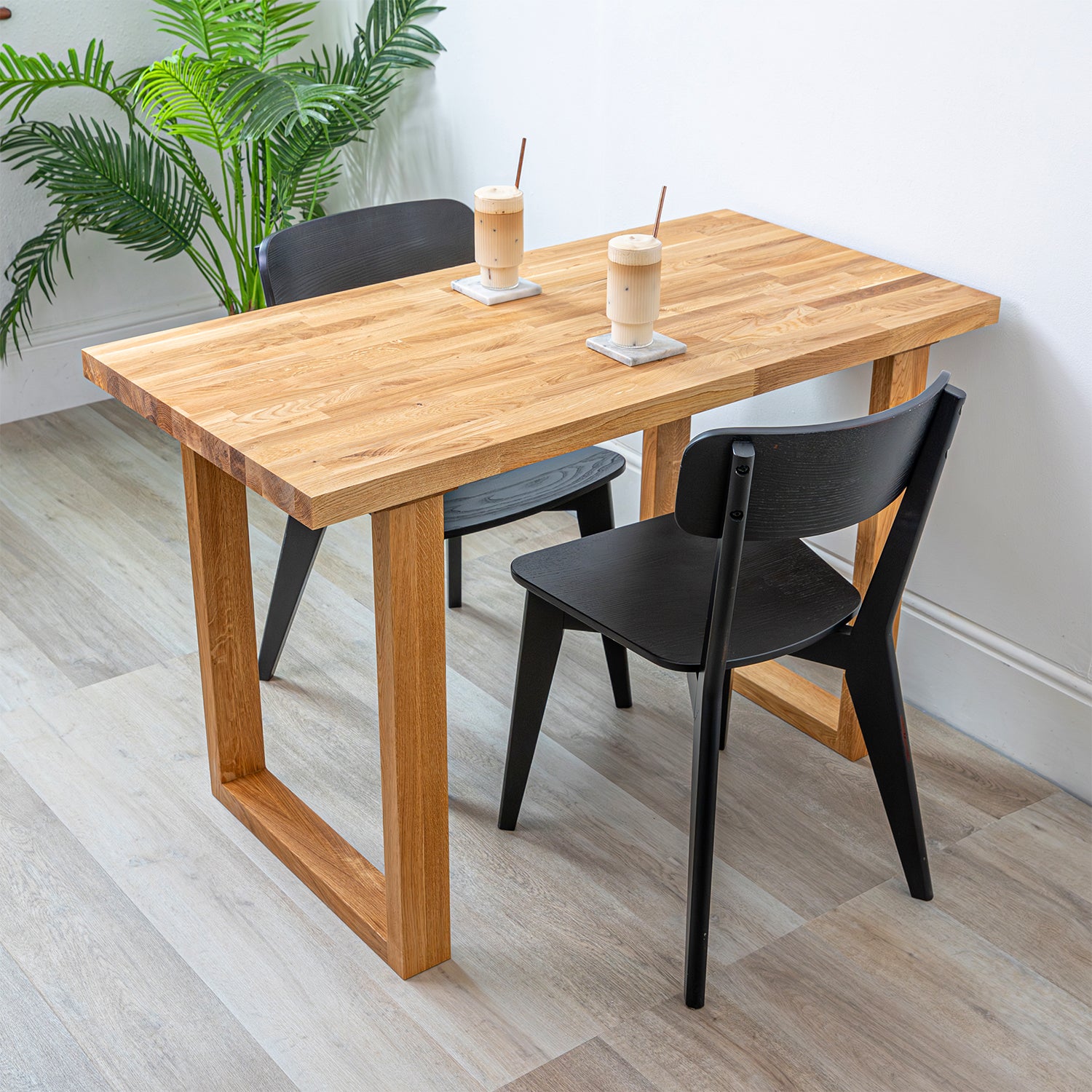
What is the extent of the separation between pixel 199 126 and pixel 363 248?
1036mm

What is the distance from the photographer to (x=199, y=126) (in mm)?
3113

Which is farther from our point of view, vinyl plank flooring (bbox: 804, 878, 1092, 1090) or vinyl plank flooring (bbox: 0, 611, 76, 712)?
vinyl plank flooring (bbox: 0, 611, 76, 712)

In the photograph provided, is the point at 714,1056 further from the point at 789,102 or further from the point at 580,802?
the point at 789,102

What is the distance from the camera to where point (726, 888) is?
1.93 metres

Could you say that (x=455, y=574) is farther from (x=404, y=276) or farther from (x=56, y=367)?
(x=56, y=367)

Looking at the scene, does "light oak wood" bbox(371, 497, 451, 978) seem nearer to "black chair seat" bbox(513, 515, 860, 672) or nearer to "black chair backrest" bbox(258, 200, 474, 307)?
"black chair seat" bbox(513, 515, 860, 672)

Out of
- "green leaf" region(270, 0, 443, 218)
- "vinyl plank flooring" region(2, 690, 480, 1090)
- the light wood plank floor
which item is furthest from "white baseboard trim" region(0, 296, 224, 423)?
"vinyl plank flooring" region(2, 690, 480, 1090)

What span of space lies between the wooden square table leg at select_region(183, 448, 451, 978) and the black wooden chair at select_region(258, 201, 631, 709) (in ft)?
0.93

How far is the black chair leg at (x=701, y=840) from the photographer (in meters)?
1.64

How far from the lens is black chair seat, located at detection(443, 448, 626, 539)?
2.04 m

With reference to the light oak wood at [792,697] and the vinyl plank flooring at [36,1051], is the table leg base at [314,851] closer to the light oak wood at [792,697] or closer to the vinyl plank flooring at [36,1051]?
the vinyl plank flooring at [36,1051]

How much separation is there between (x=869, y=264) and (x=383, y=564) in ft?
3.54

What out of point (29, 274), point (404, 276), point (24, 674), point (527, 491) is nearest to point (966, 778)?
point (527, 491)

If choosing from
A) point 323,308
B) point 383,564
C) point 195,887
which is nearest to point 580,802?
point 195,887
